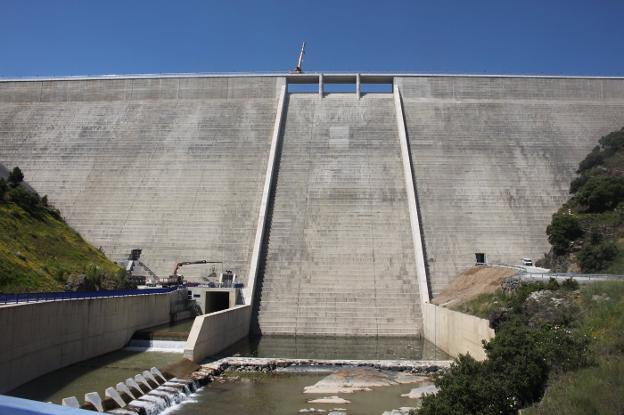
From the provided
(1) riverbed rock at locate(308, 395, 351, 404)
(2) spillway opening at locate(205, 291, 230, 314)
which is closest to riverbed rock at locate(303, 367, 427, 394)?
(1) riverbed rock at locate(308, 395, 351, 404)

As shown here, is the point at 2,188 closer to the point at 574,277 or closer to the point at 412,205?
the point at 412,205

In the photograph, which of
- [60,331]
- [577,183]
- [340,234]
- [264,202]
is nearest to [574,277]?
[340,234]

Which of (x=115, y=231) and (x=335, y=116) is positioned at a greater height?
(x=335, y=116)

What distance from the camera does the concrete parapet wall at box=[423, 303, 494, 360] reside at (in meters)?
13.8

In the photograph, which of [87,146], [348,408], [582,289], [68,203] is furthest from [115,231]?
[582,289]

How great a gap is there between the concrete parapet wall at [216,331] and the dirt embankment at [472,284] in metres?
7.00

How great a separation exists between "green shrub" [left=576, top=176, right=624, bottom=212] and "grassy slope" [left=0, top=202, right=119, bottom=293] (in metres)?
20.1

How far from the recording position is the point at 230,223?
83.5ft

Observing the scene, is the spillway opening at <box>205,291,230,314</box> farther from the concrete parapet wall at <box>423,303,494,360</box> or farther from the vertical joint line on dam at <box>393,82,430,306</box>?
the concrete parapet wall at <box>423,303,494,360</box>

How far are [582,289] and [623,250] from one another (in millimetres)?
7670

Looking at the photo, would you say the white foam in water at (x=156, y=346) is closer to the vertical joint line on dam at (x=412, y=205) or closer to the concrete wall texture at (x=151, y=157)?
the concrete wall texture at (x=151, y=157)

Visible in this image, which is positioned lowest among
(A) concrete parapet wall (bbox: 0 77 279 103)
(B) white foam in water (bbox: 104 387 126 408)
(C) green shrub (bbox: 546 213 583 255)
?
(B) white foam in water (bbox: 104 387 126 408)

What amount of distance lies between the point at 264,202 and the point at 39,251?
395 inches

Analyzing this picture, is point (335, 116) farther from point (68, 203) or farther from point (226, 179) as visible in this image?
point (68, 203)
